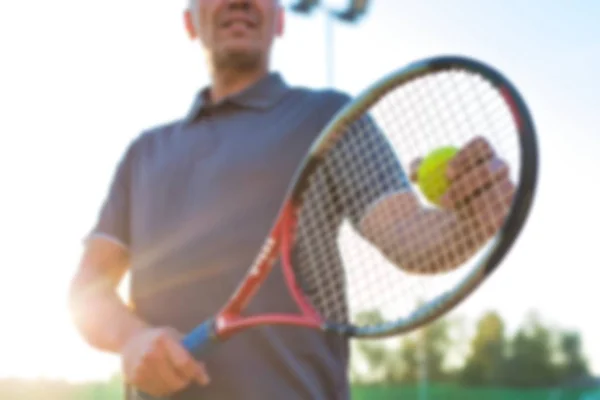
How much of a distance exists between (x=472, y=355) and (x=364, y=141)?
68.6 ft

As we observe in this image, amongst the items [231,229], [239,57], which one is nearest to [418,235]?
[231,229]

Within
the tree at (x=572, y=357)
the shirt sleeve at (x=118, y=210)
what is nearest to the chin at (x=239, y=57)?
the shirt sleeve at (x=118, y=210)

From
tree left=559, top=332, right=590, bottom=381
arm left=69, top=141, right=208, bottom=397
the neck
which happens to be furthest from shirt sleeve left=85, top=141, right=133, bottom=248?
tree left=559, top=332, right=590, bottom=381

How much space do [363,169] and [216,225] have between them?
1.12 feet

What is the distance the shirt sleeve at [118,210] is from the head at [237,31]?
34cm

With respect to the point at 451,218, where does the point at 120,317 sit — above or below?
below

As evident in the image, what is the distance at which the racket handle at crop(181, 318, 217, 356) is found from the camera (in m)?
1.84

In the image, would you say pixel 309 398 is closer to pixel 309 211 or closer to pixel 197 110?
pixel 309 211

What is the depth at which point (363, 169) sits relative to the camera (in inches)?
74.5

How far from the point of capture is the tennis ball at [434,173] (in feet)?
5.83

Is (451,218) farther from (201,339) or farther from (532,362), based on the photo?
(532,362)

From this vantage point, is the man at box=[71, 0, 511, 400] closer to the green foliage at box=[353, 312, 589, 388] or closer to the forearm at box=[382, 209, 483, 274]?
the forearm at box=[382, 209, 483, 274]

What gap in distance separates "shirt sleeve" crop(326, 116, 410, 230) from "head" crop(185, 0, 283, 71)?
14.7 inches

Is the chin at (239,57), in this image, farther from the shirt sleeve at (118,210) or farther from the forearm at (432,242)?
the forearm at (432,242)
